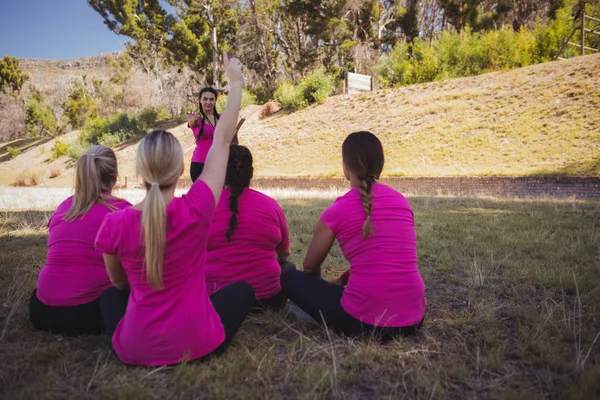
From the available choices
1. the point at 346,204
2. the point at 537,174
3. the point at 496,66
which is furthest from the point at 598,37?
the point at 346,204

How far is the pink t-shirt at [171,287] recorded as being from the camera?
5.70ft

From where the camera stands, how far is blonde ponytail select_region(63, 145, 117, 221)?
237cm

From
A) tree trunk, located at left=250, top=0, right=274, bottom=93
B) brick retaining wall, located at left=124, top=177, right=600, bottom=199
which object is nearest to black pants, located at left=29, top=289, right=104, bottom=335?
brick retaining wall, located at left=124, top=177, right=600, bottom=199

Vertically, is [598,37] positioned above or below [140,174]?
above

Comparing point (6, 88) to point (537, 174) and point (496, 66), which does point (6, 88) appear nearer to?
point (496, 66)

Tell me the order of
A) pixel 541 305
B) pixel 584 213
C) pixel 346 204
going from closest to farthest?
pixel 346 204
pixel 541 305
pixel 584 213

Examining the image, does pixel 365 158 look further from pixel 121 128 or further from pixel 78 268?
pixel 121 128

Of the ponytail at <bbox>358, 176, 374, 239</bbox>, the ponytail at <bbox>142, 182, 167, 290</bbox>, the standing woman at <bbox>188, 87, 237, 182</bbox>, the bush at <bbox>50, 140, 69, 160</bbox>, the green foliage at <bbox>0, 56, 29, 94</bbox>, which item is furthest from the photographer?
the green foliage at <bbox>0, 56, 29, 94</bbox>

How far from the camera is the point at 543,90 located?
14586 mm

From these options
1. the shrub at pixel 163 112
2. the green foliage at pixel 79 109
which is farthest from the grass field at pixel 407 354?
the green foliage at pixel 79 109

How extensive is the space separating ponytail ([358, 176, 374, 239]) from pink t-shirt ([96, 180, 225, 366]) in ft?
2.62

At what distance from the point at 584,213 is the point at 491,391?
547 cm

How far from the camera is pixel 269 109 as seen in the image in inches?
918

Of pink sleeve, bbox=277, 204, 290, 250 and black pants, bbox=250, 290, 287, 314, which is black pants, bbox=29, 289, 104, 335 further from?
pink sleeve, bbox=277, 204, 290, 250
